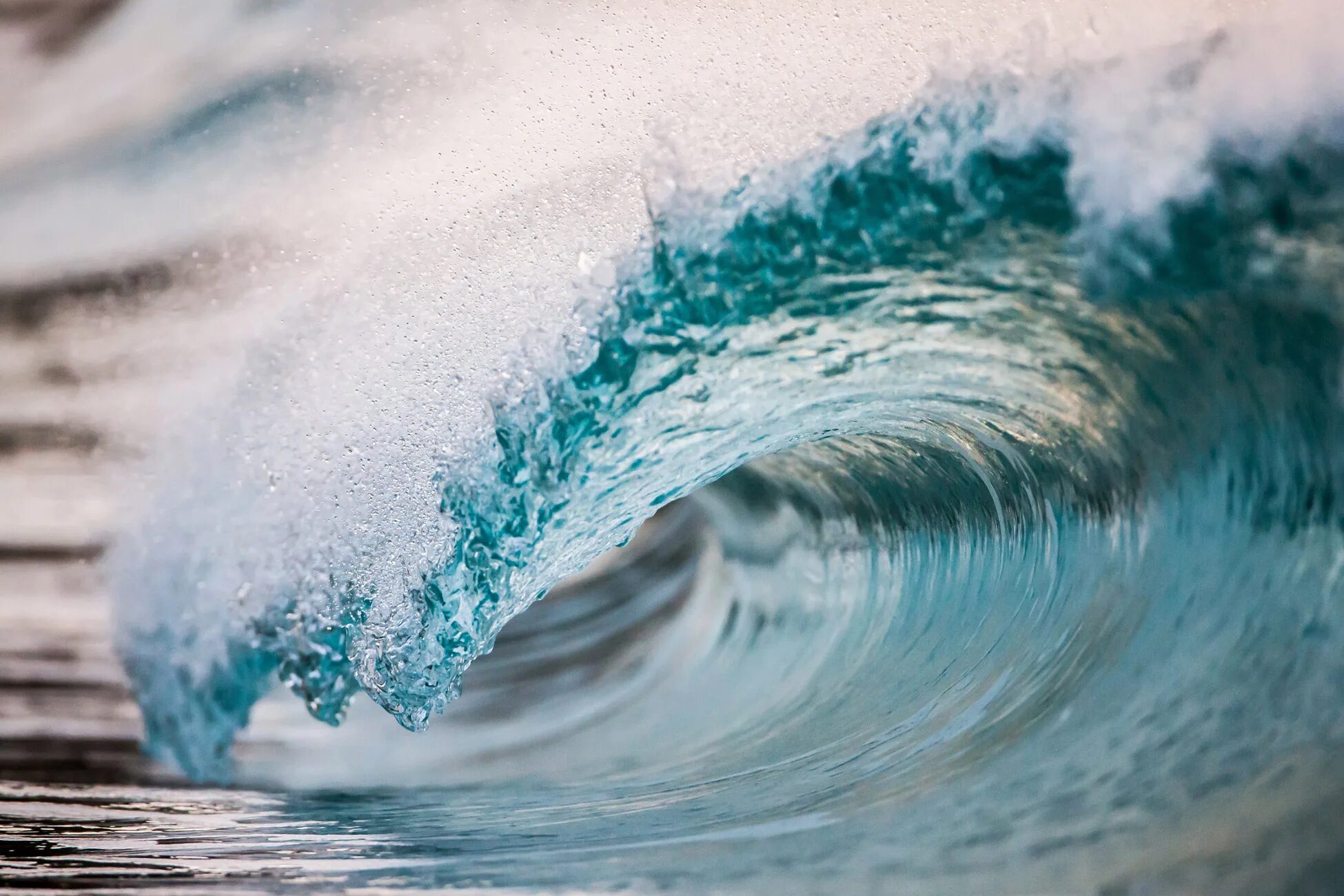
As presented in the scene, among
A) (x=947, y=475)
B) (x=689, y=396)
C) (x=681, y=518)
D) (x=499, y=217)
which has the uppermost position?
(x=499, y=217)

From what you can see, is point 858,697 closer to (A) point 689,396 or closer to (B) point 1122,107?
(A) point 689,396

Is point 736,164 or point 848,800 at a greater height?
point 736,164

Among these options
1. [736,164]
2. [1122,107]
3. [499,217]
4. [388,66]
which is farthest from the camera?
[388,66]

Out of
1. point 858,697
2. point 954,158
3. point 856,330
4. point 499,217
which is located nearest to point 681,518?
point 858,697

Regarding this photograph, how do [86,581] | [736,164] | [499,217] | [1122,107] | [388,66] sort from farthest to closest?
1. [86,581]
2. [388,66]
3. [499,217]
4. [736,164]
5. [1122,107]

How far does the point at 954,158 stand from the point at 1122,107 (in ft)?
0.31

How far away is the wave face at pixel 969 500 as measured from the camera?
2.04 ft

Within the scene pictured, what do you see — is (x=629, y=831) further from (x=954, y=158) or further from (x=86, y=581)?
(x=86, y=581)

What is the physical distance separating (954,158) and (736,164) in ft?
0.47

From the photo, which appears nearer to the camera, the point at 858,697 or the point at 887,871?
the point at 887,871

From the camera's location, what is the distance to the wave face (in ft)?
2.04

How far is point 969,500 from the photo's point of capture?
1.04m

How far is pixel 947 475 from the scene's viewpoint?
3.44ft

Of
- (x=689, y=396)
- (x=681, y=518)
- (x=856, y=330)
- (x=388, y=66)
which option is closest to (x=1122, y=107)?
(x=856, y=330)
